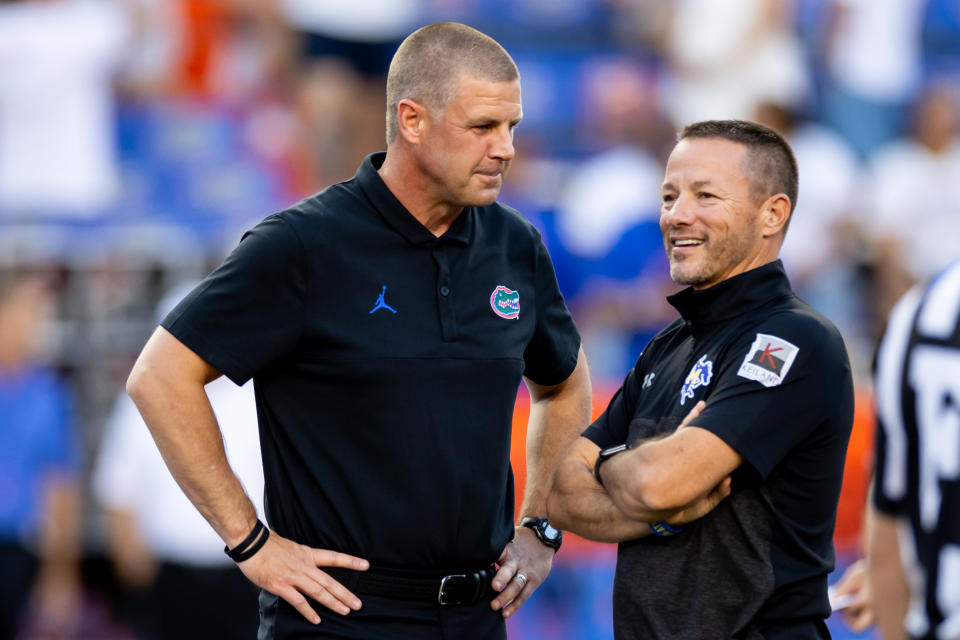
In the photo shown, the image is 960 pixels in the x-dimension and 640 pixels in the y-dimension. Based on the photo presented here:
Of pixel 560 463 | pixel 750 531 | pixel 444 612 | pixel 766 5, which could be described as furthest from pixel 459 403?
pixel 766 5

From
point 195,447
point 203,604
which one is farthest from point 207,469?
point 203,604

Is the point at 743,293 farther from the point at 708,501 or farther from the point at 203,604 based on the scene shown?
the point at 203,604

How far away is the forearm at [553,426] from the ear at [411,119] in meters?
0.94

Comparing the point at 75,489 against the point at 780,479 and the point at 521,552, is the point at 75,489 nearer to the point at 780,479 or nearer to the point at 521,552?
the point at 521,552

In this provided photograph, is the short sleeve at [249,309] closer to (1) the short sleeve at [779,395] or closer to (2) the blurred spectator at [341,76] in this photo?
(1) the short sleeve at [779,395]

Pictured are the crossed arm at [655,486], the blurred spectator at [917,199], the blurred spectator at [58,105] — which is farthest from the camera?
the blurred spectator at [917,199]

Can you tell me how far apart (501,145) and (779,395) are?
3.30 feet

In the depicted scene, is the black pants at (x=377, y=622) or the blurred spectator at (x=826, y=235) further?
the blurred spectator at (x=826, y=235)

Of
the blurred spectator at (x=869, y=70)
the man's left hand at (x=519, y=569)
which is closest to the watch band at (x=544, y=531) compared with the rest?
the man's left hand at (x=519, y=569)

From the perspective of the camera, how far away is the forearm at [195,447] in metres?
3.33

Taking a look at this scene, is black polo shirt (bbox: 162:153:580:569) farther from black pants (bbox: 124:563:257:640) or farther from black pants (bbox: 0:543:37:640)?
black pants (bbox: 0:543:37:640)

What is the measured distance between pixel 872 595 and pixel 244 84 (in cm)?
585

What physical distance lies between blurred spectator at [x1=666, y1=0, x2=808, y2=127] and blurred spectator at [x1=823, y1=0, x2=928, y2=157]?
1.72 feet

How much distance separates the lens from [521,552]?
3770 millimetres
